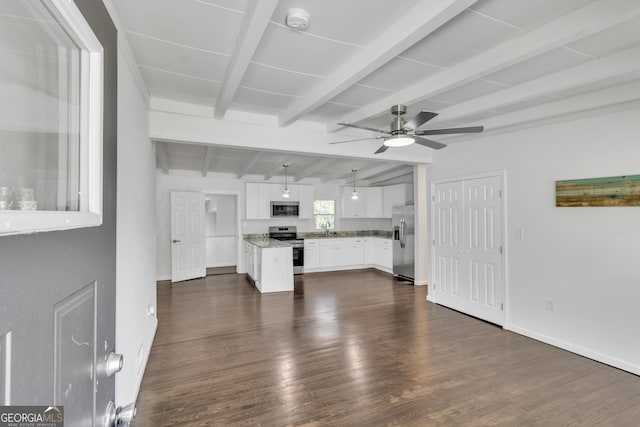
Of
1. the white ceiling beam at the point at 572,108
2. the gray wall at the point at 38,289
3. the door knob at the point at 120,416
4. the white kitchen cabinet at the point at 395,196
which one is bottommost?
the door knob at the point at 120,416

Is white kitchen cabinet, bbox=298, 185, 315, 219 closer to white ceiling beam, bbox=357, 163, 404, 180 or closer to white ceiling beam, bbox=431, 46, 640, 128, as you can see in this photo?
white ceiling beam, bbox=357, 163, 404, 180

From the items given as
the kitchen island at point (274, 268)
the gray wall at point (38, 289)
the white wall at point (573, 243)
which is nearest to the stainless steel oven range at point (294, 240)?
the kitchen island at point (274, 268)

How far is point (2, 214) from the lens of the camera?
1.24 feet

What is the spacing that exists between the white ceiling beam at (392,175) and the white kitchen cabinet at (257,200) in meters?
2.92

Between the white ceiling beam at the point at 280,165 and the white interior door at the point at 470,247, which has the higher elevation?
the white ceiling beam at the point at 280,165

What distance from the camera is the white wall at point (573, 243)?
2.82m

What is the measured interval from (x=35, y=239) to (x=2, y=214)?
0.66 ft

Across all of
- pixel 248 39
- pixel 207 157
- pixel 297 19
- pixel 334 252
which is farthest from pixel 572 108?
pixel 334 252

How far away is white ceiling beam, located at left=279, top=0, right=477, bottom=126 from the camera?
1.58 metres

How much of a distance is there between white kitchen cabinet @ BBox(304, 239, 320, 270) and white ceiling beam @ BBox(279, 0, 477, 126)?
483 centimetres

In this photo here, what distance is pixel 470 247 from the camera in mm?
4297

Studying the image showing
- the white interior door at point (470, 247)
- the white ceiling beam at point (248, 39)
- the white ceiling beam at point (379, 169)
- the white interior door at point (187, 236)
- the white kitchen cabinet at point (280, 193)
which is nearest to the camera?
the white ceiling beam at point (248, 39)

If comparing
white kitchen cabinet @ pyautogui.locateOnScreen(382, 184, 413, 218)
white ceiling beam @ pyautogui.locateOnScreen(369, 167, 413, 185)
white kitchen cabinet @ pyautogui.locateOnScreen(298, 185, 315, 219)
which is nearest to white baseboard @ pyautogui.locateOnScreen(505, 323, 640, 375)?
white kitchen cabinet @ pyautogui.locateOnScreen(382, 184, 413, 218)

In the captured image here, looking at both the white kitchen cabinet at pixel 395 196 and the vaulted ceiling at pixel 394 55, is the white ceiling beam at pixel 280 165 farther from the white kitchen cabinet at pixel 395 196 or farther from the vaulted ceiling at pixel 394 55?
the white kitchen cabinet at pixel 395 196
